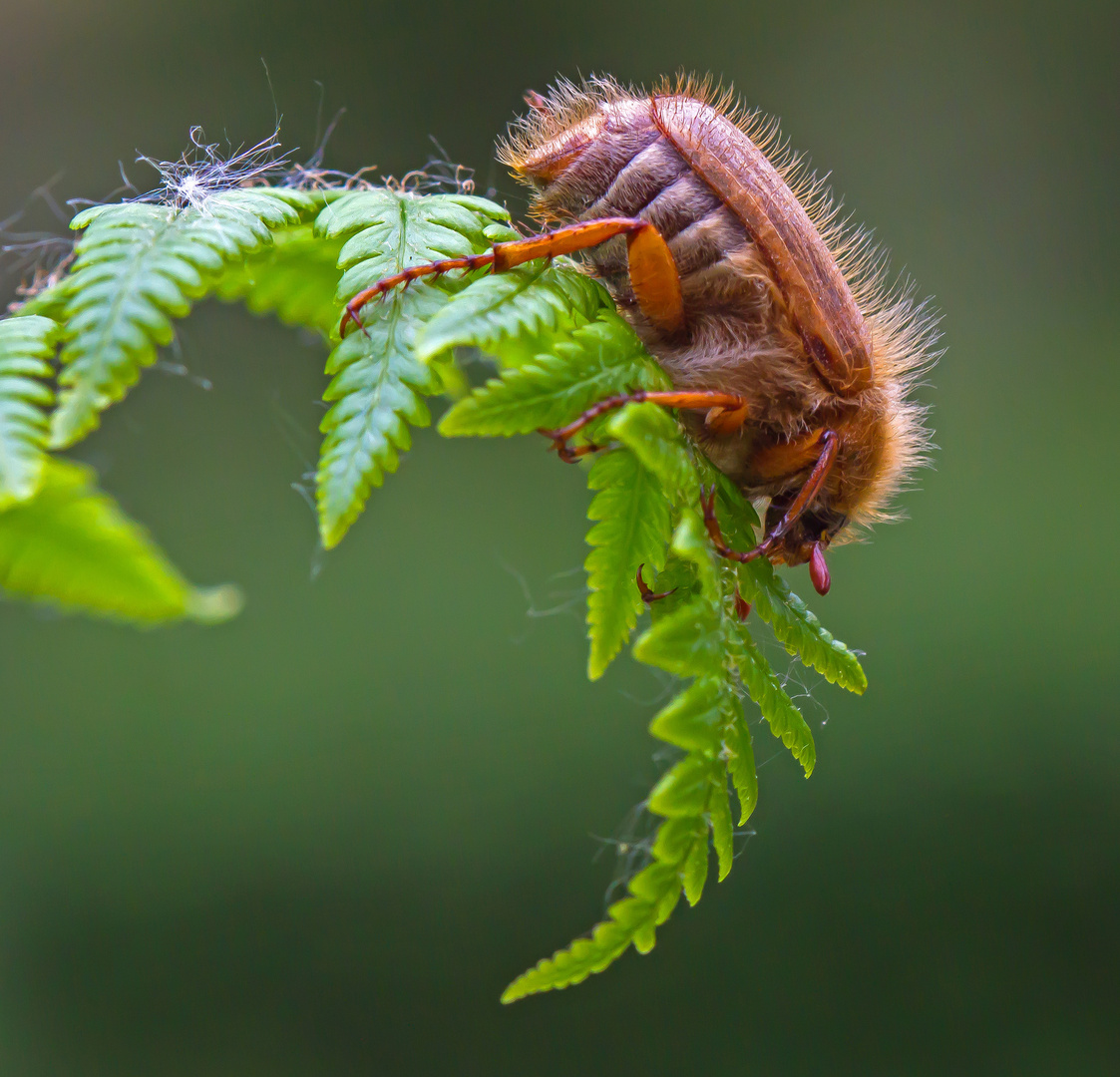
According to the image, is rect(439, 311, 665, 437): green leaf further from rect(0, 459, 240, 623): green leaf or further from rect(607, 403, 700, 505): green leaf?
rect(0, 459, 240, 623): green leaf

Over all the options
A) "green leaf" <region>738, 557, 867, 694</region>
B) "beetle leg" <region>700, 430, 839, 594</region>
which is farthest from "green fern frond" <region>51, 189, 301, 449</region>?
"green leaf" <region>738, 557, 867, 694</region>

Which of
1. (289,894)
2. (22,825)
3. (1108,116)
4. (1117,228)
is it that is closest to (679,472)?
(289,894)

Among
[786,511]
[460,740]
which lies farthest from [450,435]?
[460,740]

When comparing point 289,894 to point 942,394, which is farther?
point 942,394

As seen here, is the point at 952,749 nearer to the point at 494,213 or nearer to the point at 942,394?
the point at 942,394

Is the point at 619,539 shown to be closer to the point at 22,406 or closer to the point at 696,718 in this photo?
the point at 696,718

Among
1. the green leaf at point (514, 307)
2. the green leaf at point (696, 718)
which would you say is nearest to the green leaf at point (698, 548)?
the green leaf at point (696, 718)
